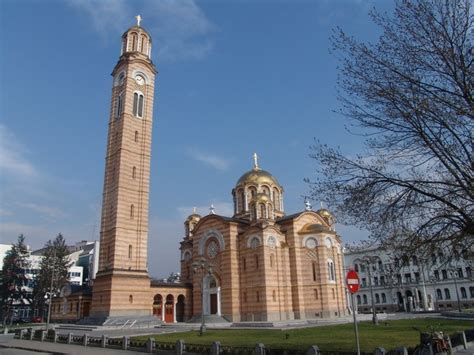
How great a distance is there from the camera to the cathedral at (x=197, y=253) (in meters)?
33.7

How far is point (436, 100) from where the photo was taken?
10477 mm

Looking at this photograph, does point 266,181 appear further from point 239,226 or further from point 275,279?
point 275,279

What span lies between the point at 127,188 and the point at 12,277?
87.7 feet

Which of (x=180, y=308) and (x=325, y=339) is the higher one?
(x=180, y=308)

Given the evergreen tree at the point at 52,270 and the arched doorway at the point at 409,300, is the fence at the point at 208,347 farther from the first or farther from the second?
the arched doorway at the point at 409,300

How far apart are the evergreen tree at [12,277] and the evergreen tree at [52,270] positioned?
7.77 feet

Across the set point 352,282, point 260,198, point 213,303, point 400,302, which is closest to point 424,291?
point 400,302

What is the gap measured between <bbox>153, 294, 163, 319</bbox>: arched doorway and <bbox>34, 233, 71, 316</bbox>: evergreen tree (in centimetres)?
1651

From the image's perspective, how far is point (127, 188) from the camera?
1391 inches

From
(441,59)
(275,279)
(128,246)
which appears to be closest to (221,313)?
(275,279)

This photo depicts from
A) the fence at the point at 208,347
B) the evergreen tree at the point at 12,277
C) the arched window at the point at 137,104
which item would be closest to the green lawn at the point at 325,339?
the fence at the point at 208,347

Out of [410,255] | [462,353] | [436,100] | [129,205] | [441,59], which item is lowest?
[462,353]

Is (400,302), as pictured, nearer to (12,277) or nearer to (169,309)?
(169,309)

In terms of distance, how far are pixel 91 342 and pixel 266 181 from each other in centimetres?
2634
